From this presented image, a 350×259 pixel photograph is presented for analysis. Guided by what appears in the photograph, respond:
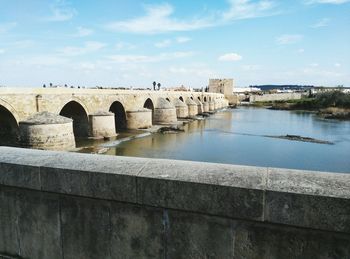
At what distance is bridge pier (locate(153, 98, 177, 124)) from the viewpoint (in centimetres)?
3731

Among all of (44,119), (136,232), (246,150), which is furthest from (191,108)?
(136,232)

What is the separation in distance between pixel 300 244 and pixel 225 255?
0.42 meters

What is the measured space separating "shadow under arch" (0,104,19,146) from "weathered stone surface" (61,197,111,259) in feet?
58.2

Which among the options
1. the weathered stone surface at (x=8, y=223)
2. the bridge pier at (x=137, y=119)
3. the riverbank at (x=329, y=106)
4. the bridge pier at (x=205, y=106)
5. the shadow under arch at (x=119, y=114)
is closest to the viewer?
the weathered stone surface at (x=8, y=223)

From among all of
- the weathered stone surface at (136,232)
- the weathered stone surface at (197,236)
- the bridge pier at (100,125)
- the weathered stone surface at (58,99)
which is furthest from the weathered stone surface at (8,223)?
the bridge pier at (100,125)

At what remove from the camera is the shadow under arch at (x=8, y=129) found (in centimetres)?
1811

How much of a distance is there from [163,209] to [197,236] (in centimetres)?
26

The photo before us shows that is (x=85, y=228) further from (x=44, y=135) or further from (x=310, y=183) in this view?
(x=44, y=135)

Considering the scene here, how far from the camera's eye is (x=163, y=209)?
191 centimetres

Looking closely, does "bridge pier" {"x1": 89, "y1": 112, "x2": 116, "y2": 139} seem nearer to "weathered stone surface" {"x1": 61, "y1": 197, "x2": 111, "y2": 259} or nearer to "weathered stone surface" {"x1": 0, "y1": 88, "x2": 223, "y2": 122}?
"weathered stone surface" {"x1": 0, "y1": 88, "x2": 223, "y2": 122}

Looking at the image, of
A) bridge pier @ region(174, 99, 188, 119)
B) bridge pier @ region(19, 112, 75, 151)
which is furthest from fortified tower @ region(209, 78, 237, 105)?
bridge pier @ region(19, 112, 75, 151)

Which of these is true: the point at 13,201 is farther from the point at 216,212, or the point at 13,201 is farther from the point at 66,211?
the point at 216,212

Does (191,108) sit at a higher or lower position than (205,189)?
lower

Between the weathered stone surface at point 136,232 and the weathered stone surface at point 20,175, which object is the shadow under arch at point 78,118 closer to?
the weathered stone surface at point 20,175
